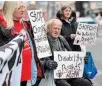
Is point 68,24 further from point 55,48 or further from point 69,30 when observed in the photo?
point 55,48

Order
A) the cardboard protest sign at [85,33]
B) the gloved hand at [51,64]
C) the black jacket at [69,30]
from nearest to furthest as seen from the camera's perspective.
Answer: the gloved hand at [51,64] → the black jacket at [69,30] → the cardboard protest sign at [85,33]

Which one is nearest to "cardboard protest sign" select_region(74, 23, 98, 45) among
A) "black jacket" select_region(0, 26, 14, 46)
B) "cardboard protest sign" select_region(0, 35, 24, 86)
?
"black jacket" select_region(0, 26, 14, 46)

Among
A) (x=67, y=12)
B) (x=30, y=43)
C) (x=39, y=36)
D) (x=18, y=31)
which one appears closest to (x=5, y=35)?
(x=18, y=31)

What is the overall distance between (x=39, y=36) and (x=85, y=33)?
1.34 m

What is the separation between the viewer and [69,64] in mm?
6398

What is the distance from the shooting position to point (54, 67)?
5.69m

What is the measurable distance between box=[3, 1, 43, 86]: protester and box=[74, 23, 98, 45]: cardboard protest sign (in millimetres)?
1483

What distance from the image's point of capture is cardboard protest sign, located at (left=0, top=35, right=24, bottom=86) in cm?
443

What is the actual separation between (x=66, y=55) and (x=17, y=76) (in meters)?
1.52

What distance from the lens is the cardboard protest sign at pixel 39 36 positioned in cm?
598

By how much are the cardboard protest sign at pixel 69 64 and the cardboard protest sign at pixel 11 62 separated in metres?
1.27

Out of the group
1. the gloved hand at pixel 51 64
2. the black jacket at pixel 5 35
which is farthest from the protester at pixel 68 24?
the black jacket at pixel 5 35

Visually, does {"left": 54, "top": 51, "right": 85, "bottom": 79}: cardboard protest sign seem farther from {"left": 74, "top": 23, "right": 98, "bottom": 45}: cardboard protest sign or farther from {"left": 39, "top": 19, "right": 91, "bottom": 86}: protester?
{"left": 74, "top": 23, "right": 98, "bottom": 45}: cardboard protest sign

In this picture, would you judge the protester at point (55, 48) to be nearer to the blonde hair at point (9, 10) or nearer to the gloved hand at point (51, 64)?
the gloved hand at point (51, 64)
